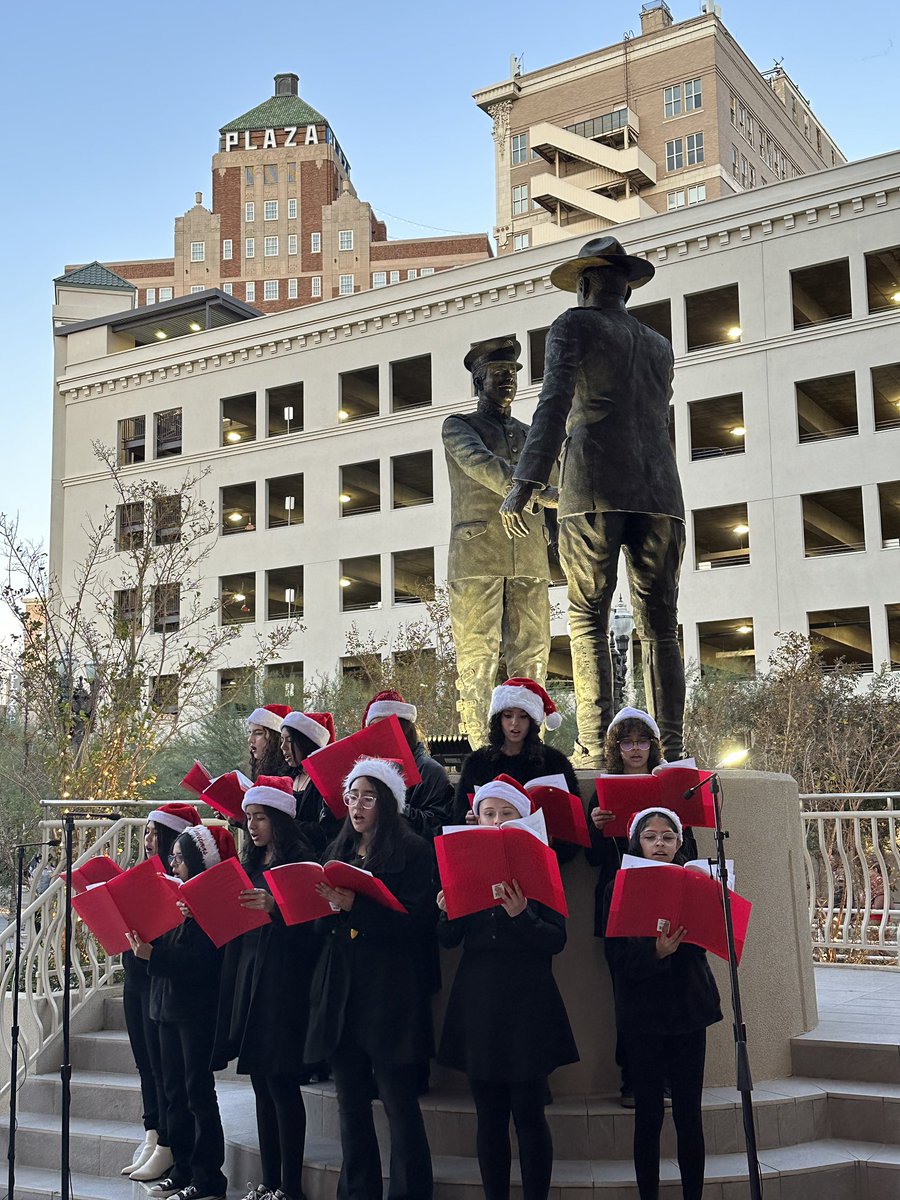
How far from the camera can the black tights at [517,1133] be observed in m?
5.14

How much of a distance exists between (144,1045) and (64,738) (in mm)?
7161

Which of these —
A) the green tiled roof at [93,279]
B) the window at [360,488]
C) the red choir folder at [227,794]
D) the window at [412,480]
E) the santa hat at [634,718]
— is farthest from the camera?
the green tiled roof at [93,279]

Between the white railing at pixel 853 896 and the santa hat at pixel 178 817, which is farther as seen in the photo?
the white railing at pixel 853 896

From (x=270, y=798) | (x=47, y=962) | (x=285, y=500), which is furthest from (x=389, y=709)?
(x=285, y=500)

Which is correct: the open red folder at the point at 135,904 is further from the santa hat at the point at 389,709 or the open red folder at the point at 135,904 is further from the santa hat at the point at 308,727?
the santa hat at the point at 389,709

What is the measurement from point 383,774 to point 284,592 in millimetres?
37831

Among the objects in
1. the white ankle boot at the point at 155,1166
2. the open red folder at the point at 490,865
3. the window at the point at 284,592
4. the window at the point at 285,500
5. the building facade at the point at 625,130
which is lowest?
the white ankle boot at the point at 155,1166

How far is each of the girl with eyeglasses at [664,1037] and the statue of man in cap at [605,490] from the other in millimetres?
2047

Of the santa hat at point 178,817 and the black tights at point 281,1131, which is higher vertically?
the santa hat at point 178,817

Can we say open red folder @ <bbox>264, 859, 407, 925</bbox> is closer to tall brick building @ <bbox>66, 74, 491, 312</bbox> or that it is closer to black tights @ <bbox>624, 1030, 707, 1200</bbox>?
black tights @ <bbox>624, 1030, 707, 1200</bbox>

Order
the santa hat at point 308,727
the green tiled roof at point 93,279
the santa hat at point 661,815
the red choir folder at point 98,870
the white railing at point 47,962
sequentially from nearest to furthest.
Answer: the santa hat at point 661,815 < the santa hat at point 308,727 < the red choir folder at point 98,870 < the white railing at point 47,962 < the green tiled roof at point 93,279

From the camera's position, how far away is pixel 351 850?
5891mm

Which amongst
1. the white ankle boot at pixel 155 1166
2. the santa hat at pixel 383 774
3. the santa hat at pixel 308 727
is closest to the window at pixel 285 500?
the santa hat at pixel 308 727

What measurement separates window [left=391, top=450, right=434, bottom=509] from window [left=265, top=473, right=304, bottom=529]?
322cm
